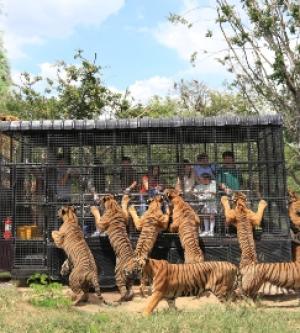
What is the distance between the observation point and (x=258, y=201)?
8.98m

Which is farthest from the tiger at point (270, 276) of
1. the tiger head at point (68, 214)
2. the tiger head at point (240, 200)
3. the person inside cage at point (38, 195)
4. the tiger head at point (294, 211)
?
the person inside cage at point (38, 195)

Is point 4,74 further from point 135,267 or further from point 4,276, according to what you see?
point 135,267

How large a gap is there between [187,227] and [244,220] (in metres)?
0.88

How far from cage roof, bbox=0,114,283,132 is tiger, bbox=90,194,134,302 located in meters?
1.17

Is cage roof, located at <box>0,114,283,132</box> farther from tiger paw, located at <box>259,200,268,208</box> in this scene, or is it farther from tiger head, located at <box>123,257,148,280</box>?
tiger head, located at <box>123,257,148,280</box>

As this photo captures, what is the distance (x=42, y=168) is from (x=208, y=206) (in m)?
2.76

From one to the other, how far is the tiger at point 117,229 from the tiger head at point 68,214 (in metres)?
0.39

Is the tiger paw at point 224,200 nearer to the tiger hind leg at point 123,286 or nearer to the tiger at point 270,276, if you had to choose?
the tiger at point 270,276

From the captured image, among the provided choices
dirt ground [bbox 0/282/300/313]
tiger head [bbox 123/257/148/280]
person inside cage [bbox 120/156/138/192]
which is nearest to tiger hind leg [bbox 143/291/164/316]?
tiger head [bbox 123/257/148/280]

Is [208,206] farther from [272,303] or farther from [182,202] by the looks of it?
[272,303]

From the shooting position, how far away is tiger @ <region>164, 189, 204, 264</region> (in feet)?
28.1

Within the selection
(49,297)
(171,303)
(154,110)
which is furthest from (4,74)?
(171,303)

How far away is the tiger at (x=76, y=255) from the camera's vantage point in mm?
8074

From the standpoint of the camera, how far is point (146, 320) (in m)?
6.23
